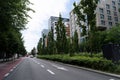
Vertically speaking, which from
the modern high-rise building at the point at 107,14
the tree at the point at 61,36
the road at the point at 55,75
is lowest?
the road at the point at 55,75

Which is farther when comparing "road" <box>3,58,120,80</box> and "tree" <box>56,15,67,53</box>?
"tree" <box>56,15,67,53</box>

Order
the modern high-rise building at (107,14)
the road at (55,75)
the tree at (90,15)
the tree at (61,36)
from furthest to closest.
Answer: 1. the modern high-rise building at (107,14)
2. the tree at (61,36)
3. the tree at (90,15)
4. the road at (55,75)

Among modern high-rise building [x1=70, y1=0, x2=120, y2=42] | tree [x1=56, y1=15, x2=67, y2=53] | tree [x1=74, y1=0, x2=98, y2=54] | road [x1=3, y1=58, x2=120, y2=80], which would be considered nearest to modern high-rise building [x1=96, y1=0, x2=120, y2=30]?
modern high-rise building [x1=70, y1=0, x2=120, y2=42]

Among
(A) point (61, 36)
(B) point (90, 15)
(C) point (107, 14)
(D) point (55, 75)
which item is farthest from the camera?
(C) point (107, 14)

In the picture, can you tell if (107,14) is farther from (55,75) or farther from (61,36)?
(55,75)

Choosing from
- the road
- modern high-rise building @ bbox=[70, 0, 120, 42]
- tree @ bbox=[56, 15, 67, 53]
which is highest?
modern high-rise building @ bbox=[70, 0, 120, 42]

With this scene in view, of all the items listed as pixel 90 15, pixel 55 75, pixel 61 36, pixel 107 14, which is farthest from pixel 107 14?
pixel 55 75

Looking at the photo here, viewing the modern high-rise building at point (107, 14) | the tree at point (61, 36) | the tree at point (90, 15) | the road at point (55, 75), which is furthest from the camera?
the modern high-rise building at point (107, 14)

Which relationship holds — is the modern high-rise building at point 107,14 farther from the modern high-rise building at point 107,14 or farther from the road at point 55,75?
the road at point 55,75

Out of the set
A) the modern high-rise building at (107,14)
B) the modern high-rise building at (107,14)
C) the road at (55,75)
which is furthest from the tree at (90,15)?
the modern high-rise building at (107,14)

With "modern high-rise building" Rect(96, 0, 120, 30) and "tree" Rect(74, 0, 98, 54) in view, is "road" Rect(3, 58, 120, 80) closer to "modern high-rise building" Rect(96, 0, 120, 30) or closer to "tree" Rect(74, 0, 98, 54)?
"tree" Rect(74, 0, 98, 54)

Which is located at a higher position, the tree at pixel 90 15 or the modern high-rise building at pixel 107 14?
the modern high-rise building at pixel 107 14

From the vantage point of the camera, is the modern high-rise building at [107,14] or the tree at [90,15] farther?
the modern high-rise building at [107,14]

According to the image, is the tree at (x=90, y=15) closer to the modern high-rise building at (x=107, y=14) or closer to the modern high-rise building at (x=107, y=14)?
the modern high-rise building at (x=107, y=14)
